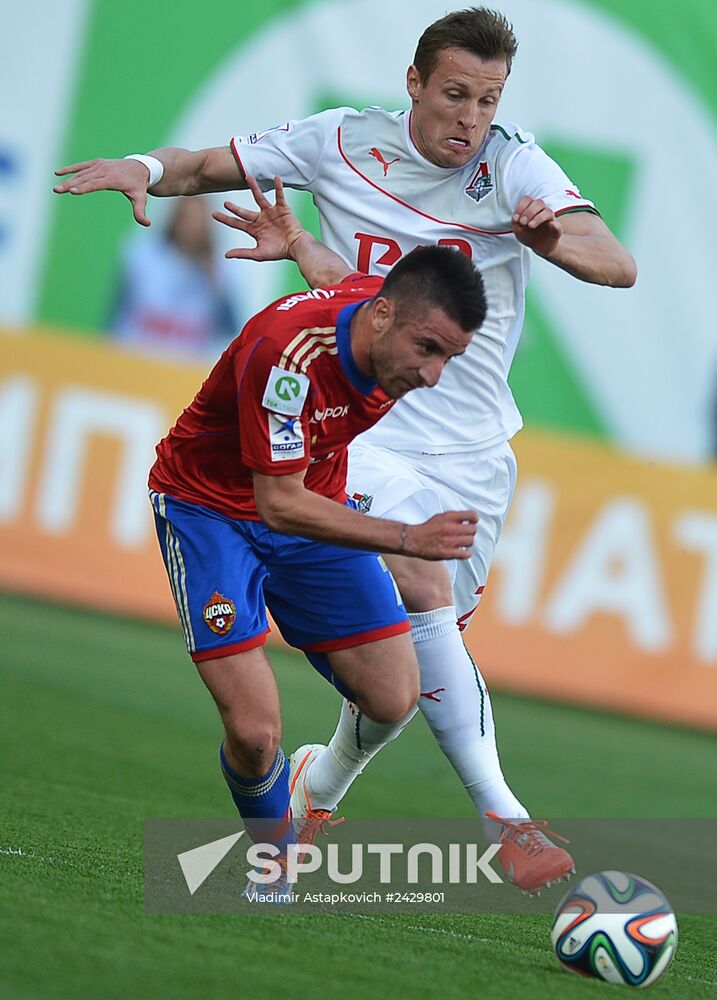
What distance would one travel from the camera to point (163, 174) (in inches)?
208

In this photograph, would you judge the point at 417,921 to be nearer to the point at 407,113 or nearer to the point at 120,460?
the point at 407,113

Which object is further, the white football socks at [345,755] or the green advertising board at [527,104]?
the green advertising board at [527,104]

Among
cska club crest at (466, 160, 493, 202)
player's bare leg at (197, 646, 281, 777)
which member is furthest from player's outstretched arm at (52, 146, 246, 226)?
player's bare leg at (197, 646, 281, 777)

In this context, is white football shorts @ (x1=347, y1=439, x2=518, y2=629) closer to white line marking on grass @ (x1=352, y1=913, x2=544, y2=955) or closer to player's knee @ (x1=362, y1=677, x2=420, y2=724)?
player's knee @ (x1=362, y1=677, x2=420, y2=724)

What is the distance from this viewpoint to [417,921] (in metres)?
4.64

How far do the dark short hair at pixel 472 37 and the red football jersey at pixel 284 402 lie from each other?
775mm

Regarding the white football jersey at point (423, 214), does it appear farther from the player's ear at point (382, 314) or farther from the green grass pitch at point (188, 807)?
the green grass pitch at point (188, 807)

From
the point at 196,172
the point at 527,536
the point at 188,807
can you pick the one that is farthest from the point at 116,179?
the point at 527,536

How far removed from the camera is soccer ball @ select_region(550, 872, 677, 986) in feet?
13.5

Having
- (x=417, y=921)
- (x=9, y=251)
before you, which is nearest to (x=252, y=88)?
(x=9, y=251)

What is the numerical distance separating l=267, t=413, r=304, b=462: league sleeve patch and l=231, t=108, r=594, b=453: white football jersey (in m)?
1.08

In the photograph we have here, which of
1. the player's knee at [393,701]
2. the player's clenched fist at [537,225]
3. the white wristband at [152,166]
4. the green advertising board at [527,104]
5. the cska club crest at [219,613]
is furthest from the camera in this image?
the green advertising board at [527,104]

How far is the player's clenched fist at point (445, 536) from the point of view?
419 centimetres

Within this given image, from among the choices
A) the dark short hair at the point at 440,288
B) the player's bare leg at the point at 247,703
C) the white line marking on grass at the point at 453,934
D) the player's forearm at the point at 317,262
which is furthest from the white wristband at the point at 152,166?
the white line marking on grass at the point at 453,934
